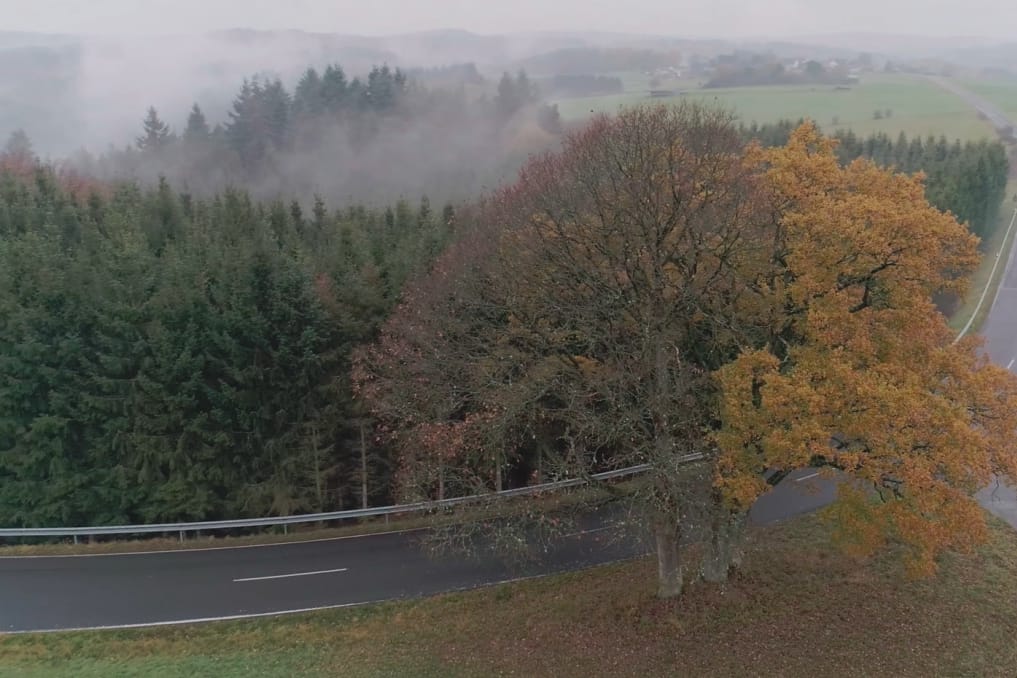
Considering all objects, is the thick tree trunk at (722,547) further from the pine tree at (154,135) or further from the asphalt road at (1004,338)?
the pine tree at (154,135)

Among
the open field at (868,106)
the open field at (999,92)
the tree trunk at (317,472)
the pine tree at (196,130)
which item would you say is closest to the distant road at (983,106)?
the open field at (999,92)

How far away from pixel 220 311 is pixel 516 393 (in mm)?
12798

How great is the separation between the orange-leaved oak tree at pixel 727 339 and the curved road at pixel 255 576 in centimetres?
368

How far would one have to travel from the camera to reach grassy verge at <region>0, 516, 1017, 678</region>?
1312 cm

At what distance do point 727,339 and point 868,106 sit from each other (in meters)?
57.4

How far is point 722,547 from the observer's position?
15.4 metres

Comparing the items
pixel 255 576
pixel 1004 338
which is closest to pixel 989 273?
pixel 1004 338

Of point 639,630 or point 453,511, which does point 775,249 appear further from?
point 453,511

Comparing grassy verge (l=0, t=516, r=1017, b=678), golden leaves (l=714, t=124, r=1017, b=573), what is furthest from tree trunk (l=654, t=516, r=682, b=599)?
golden leaves (l=714, t=124, r=1017, b=573)

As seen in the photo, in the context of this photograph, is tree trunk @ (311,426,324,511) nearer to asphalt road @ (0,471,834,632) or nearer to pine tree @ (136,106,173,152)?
asphalt road @ (0,471,834,632)

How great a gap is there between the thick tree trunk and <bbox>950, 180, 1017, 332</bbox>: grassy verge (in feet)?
62.8

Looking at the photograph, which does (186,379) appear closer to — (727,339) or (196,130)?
(727,339)

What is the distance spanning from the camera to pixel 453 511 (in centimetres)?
1688

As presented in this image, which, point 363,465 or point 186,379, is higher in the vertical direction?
point 186,379
